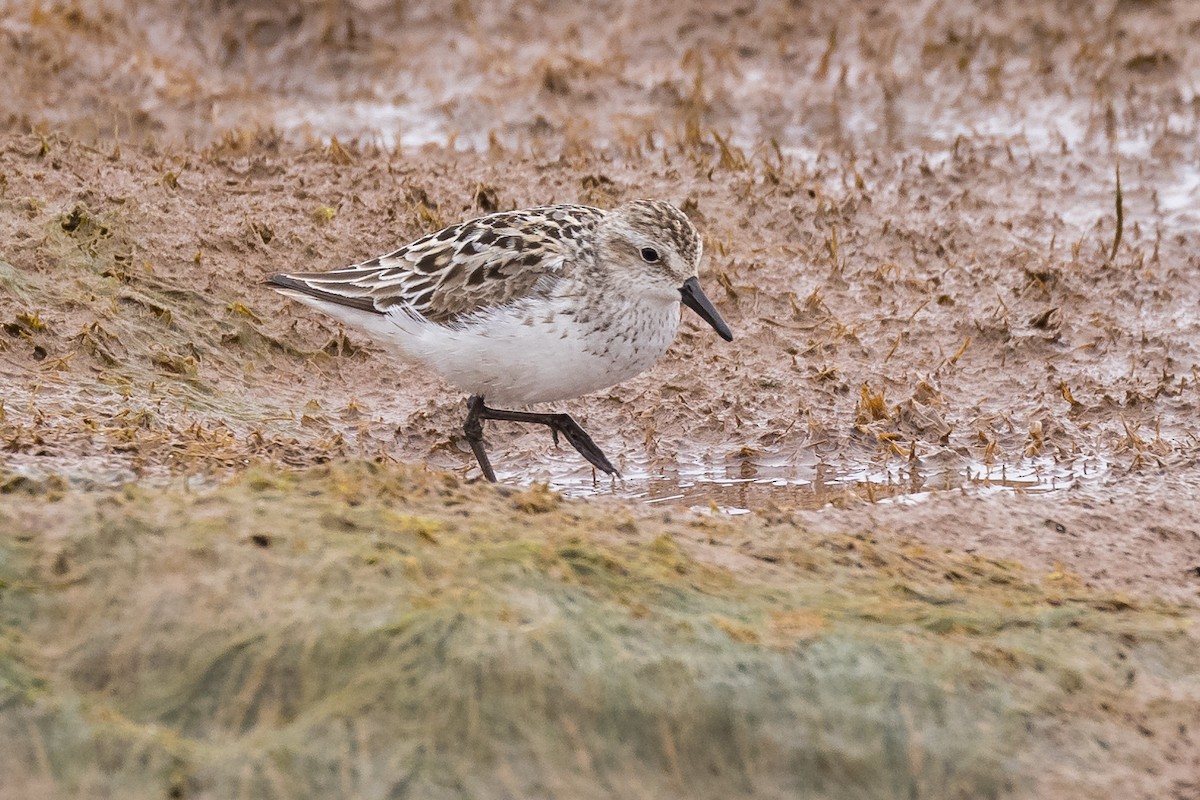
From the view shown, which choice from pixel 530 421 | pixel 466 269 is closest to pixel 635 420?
pixel 530 421

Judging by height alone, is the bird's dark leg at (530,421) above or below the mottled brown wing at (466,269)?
below

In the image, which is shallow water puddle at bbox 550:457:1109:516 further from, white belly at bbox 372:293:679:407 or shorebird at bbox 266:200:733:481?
white belly at bbox 372:293:679:407

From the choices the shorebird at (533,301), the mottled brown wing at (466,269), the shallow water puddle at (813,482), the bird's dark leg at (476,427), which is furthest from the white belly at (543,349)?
the shallow water puddle at (813,482)

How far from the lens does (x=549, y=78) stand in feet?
42.3

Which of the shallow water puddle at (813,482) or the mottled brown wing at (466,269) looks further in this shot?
the shallow water puddle at (813,482)

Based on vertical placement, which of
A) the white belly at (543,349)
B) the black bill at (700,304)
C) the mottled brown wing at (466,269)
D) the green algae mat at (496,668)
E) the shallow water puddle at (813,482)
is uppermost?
the mottled brown wing at (466,269)

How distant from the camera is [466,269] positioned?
733 centimetres

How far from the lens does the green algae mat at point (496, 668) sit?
423cm

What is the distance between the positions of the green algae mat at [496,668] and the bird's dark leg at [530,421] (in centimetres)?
235

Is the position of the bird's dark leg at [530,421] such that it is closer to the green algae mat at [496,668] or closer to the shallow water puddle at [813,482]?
the shallow water puddle at [813,482]

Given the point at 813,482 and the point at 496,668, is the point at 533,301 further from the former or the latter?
the point at 496,668

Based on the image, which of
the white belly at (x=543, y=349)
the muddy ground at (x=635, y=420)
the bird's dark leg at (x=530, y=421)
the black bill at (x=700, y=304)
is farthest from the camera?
the bird's dark leg at (x=530, y=421)

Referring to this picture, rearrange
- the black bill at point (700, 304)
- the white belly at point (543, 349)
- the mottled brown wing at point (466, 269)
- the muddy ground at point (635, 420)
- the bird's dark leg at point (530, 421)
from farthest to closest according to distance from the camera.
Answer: the bird's dark leg at point (530, 421) → the black bill at point (700, 304) → the mottled brown wing at point (466, 269) → the white belly at point (543, 349) → the muddy ground at point (635, 420)

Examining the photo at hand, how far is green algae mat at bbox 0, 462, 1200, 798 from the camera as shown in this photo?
423 centimetres
